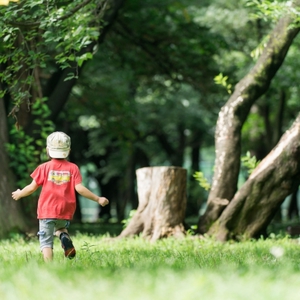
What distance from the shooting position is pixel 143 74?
21.2 m

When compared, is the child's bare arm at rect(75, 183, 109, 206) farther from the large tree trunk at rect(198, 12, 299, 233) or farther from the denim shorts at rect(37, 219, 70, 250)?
the large tree trunk at rect(198, 12, 299, 233)

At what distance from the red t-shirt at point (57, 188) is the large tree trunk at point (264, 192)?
17.0 ft

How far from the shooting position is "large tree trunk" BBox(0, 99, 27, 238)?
13266 millimetres

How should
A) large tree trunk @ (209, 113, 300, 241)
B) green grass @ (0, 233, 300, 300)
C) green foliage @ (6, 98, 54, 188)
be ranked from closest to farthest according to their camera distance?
green grass @ (0, 233, 300, 300) → large tree trunk @ (209, 113, 300, 241) → green foliage @ (6, 98, 54, 188)

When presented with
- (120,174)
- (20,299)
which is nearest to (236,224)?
(20,299)

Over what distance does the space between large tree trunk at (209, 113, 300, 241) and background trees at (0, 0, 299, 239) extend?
732 mm

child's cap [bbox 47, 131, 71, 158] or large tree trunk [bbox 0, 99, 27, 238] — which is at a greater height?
child's cap [bbox 47, 131, 71, 158]

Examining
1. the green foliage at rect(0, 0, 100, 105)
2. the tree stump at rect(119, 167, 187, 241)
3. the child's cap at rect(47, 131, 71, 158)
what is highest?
the green foliage at rect(0, 0, 100, 105)

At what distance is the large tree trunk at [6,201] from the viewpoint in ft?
43.5

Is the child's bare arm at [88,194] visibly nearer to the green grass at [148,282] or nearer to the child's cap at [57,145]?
the child's cap at [57,145]

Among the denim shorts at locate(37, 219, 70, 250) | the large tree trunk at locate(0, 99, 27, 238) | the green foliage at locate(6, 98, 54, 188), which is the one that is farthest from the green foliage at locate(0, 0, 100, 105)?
the green foliage at locate(6, 98, 54, 188)

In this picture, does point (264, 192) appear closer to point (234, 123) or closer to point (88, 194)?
point (234, 123)

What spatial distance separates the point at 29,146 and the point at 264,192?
5.09m

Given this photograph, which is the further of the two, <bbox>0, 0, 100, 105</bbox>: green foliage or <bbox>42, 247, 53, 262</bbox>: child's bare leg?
<bbox>0, 0, 100, 105</bbox>: green foliage
